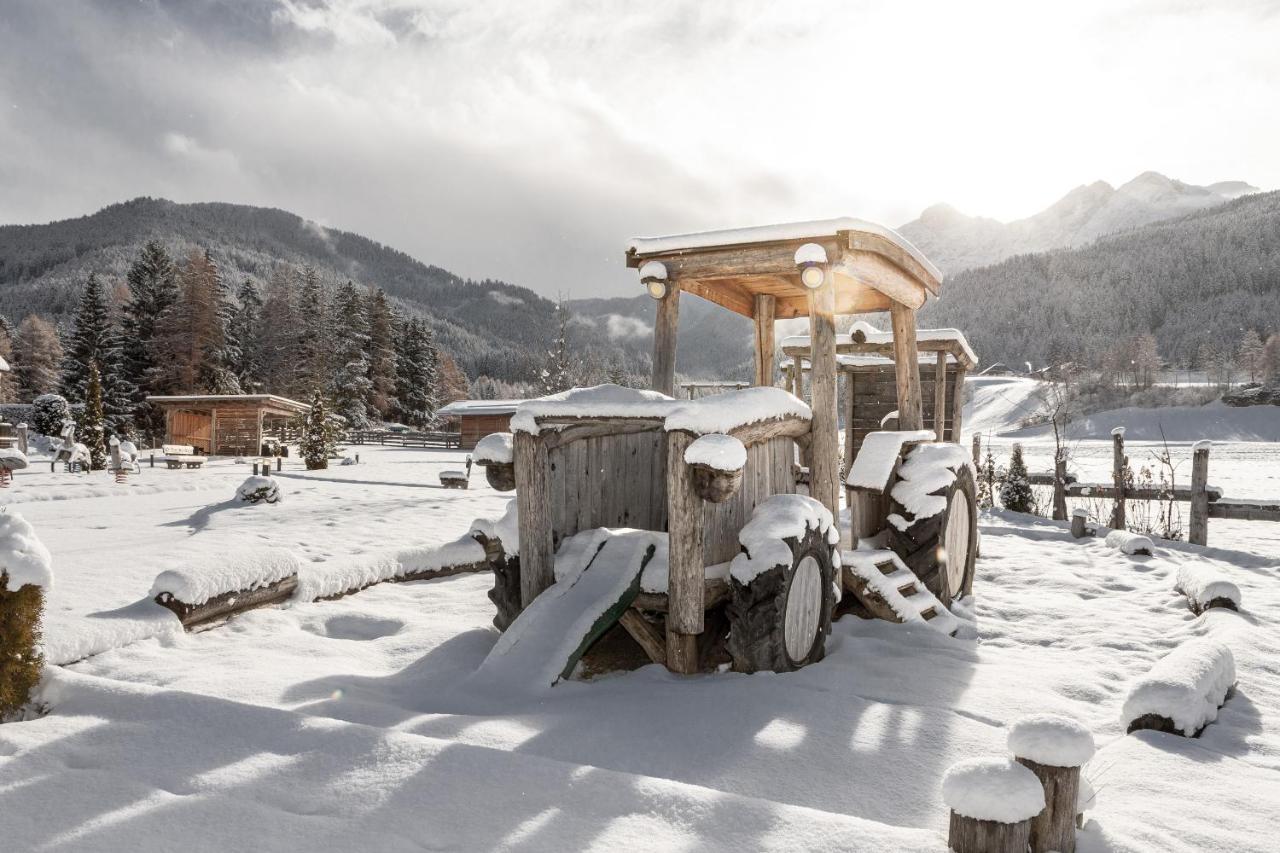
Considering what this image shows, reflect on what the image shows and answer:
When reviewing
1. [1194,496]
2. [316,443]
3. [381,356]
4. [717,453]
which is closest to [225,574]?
[717,453]

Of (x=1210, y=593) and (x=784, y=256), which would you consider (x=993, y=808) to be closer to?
(x=784, y=256)

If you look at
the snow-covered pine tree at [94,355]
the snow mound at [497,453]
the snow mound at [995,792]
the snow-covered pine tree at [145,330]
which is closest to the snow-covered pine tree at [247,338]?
the snow-covered pine tree at [145,330]

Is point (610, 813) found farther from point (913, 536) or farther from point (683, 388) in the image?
point (683, 388)

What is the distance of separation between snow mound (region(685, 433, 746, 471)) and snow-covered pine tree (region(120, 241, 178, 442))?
42.0 metres

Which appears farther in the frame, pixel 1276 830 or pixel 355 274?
pixel 355 274

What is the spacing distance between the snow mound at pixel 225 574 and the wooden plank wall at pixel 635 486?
243 cm

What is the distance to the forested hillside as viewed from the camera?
9669cm

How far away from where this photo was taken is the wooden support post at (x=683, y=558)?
4.09m

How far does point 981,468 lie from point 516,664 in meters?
15.6

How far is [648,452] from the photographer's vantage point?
19.5ft

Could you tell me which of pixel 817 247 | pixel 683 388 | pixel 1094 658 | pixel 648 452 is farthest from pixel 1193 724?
pixel 683 388

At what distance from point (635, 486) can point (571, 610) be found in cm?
167

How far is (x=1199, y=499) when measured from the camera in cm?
988

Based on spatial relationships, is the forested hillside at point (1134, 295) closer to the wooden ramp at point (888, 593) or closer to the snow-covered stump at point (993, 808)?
the wooden ramp at point (888, 593)
